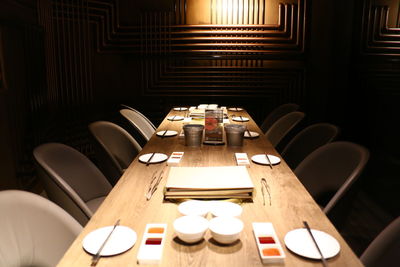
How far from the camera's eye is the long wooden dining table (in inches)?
40.8

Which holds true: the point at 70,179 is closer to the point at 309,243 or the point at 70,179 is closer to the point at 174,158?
the point at 174,158

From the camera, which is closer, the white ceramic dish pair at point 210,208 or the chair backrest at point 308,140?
the white ceramic dish pair at point 210,208

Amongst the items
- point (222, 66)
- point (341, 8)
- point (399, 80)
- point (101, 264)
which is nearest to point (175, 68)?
point (222, 66)

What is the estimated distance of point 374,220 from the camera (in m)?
3.34

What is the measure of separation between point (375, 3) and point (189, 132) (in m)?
2.69

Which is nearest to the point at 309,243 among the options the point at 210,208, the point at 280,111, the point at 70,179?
the point at 210,208

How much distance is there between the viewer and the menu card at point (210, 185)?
1.41 m

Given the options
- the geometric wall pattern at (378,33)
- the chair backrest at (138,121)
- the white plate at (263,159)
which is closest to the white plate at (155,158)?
the white plate at (263,159)

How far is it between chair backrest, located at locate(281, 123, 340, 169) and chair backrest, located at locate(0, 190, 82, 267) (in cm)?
200

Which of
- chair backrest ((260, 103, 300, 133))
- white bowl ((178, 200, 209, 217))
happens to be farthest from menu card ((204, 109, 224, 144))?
chair backrest ((260, 103, 300, 133))

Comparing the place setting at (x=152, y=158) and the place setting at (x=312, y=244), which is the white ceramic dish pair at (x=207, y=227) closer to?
the place setting at (x=312, y=244)

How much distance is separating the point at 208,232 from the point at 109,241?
1.03 feet

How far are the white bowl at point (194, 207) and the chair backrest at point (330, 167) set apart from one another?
0.96 metres

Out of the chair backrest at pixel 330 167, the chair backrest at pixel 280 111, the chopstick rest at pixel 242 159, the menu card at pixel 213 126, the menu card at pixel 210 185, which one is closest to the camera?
the menu card at pixel 210 185
